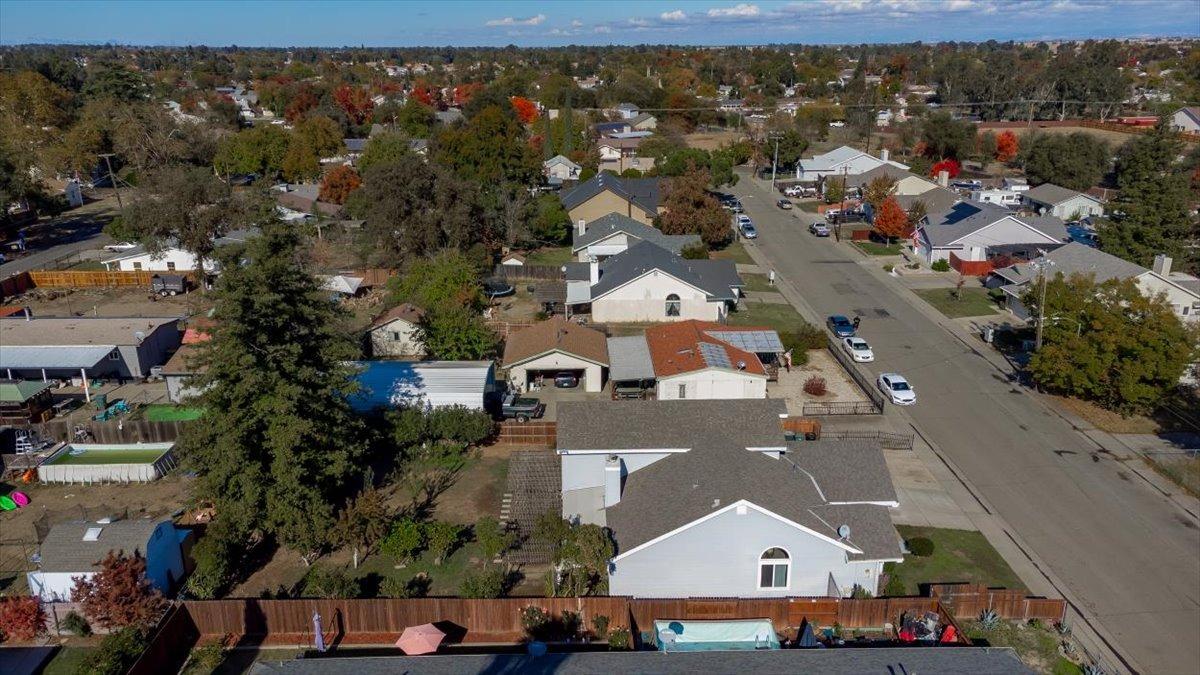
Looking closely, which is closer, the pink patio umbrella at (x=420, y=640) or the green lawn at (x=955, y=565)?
the pink patio umbrella at (x=420, y=640)

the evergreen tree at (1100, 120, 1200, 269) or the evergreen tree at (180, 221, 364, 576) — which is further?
the evergreen tree at (1100, 120, 1200, 269)

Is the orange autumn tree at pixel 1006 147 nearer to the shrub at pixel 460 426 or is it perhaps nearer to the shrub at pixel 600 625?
the shrub at pixel 460 426

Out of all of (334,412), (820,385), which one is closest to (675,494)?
(334,412)

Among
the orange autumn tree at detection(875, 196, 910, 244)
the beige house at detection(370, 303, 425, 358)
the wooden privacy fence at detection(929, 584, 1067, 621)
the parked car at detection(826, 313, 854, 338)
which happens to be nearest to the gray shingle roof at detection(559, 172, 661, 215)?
the orange autumn tree at detection(875, 196, 910, 244)

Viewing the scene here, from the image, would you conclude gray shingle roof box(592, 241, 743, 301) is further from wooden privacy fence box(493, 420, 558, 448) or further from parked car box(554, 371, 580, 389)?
wooden privacy fence box(493, 420, 558, 448)

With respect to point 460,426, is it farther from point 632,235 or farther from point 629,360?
point 632,235

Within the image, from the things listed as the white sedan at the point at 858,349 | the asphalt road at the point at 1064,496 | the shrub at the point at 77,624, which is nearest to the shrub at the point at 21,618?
the shrub at the point at 77,624
